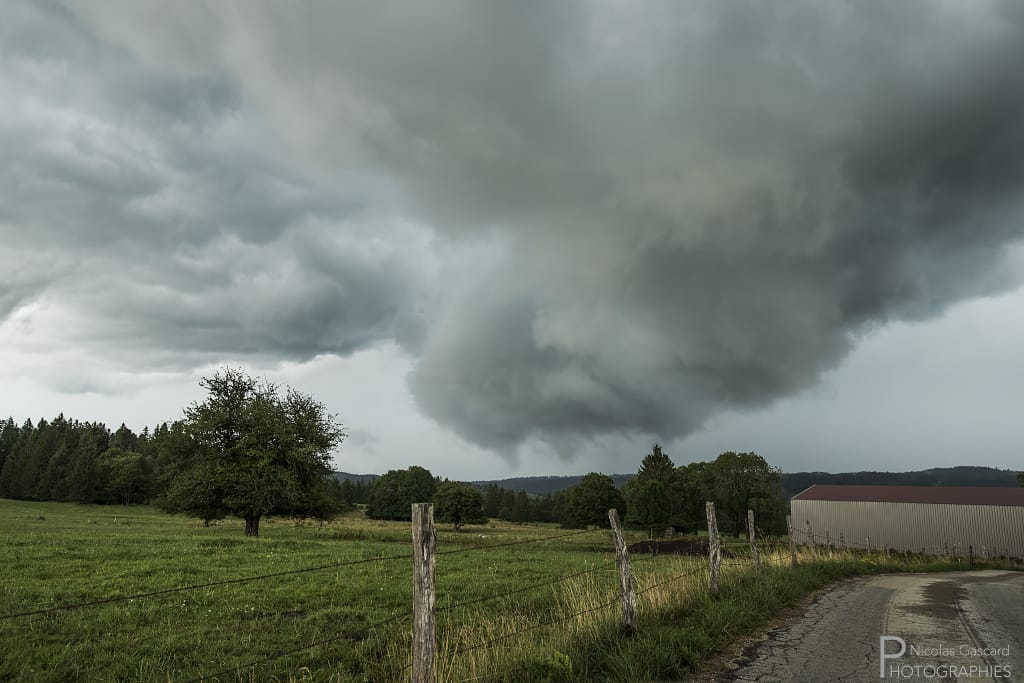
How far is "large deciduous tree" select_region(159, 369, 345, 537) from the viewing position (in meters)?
34.0

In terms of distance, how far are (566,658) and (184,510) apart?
117ft

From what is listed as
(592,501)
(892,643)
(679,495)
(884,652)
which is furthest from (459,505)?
(884,652)

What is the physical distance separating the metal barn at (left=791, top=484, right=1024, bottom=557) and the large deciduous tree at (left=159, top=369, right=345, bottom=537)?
41.5 metres

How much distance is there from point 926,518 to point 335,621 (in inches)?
2560

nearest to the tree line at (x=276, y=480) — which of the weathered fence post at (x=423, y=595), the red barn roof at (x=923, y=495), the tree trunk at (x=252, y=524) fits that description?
the tree trunk at (x=252, y=524)

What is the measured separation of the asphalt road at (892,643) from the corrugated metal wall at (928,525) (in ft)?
144

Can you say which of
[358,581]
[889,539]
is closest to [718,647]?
[358,581]

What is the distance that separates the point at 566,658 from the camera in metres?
7.68

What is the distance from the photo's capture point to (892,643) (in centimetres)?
1034

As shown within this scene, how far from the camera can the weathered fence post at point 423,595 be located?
6.02m

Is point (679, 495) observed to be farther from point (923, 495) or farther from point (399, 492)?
point (399, 492)

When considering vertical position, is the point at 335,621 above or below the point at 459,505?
above

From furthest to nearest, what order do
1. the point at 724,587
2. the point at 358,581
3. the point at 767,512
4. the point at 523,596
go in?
1. the point at 767,512
2. the point at 358,581
3. the point at 523,596
4. the point at 724,587

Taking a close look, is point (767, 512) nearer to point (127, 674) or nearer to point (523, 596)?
point (523, 596)
